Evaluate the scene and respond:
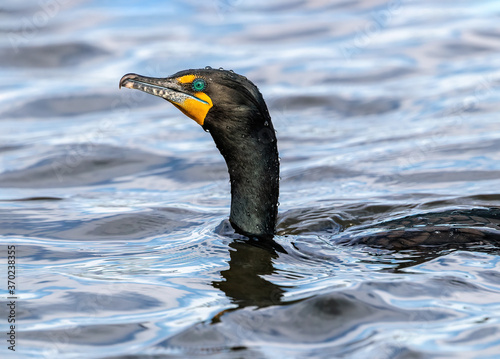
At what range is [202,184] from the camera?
8438mm

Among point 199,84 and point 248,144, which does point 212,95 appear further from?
point 248,144

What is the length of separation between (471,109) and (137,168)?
14.0ft

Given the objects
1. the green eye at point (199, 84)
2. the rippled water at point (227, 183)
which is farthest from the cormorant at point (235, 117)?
the rippled water at point (227, 183)

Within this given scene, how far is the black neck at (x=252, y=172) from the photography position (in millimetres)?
5652

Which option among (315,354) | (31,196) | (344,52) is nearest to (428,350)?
(315,354)

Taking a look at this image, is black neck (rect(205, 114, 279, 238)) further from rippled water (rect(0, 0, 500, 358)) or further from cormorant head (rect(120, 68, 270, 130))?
rippled water (rect(0, 0, 500, 358))

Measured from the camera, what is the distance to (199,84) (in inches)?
219

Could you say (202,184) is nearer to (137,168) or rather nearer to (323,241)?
(137,168)

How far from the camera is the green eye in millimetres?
5543

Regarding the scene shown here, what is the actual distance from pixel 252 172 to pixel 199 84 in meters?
0.71

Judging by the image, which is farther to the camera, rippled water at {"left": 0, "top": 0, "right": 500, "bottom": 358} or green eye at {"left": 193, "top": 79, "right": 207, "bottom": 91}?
green eye at {"left": 193, "top": 79, "right": 207, "bottom": 91}

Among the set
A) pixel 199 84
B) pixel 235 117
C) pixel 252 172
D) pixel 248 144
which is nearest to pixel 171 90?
pixel 199 84

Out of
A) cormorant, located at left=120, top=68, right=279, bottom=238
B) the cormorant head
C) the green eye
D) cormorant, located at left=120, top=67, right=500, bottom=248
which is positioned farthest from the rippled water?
the green eye

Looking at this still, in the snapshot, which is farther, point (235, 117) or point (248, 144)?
point (248, 144)
